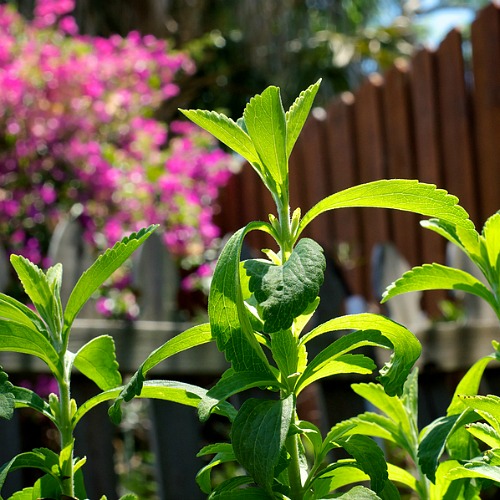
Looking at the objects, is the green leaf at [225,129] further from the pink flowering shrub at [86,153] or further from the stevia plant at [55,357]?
the pink flowering shrub at [86,153]

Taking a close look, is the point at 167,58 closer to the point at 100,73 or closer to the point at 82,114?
the point at 100,73

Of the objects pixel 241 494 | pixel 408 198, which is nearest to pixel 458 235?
pixel 408 198

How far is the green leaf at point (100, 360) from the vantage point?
1.74ft

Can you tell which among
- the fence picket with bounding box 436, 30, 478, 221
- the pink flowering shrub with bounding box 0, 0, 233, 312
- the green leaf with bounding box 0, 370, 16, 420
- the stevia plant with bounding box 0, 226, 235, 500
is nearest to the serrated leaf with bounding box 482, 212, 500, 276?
the stevia plant with bounding box 0, 226, 235, 500

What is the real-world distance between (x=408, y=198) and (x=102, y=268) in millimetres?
178

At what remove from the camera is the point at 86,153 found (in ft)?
12.6

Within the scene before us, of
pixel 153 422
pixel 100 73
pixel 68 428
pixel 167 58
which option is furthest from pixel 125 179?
pixel 68 428

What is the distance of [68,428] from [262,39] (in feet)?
42.1

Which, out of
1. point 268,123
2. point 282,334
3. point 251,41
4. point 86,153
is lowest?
point 282,334

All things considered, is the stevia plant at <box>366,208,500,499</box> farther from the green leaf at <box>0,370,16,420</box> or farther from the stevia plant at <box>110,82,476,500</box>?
the green leaf at <box>0,370,16,420</box>

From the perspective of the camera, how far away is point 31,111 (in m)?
3.92

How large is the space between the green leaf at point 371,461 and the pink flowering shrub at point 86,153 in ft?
9.91

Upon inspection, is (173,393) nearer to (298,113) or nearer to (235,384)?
(235,384)

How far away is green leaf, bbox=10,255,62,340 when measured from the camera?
1.70 feet
